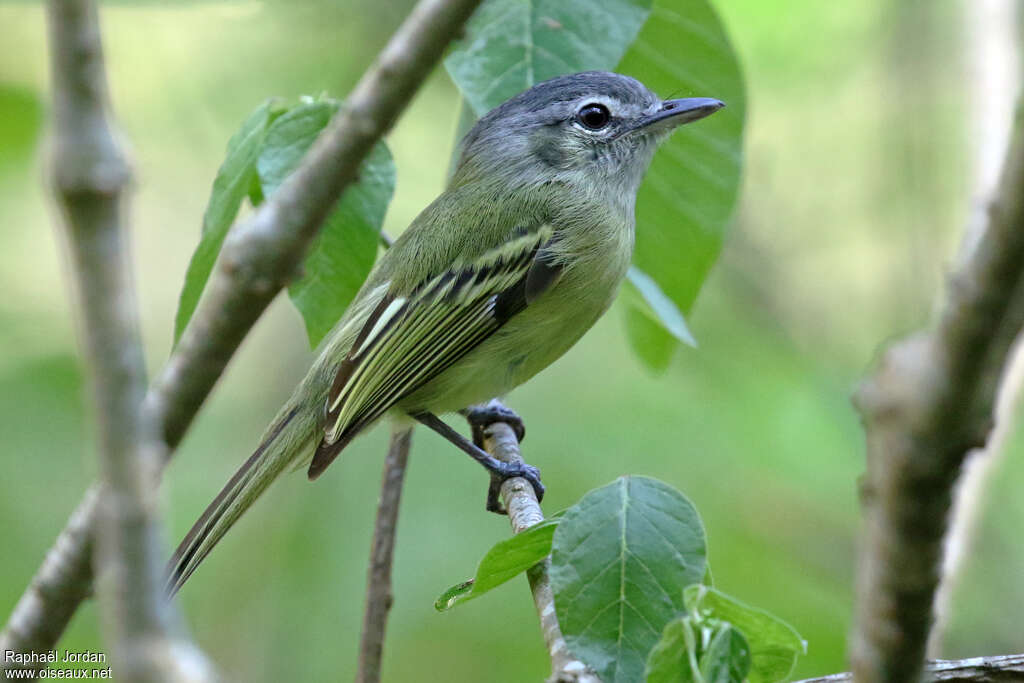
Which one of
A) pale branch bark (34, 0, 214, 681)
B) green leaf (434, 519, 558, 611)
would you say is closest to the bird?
green leaf (434, 519, 558, 611)

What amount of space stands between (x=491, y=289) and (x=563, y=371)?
2.51m

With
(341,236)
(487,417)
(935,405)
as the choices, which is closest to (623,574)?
(935,405)

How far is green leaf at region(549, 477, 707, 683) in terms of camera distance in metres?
2.15

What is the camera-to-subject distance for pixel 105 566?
118cm

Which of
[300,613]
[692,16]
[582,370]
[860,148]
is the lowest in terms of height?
[300,613]

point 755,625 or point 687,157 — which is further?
point 687,157

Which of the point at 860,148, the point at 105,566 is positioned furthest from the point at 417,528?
the point at 105,566

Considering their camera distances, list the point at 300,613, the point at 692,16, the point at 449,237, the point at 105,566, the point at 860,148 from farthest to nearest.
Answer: the point at 860,148
the point at 300,613
the point at 449,237
the point at 692,16
the point at 105,566

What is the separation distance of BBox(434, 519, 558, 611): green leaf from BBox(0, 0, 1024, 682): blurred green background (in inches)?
112

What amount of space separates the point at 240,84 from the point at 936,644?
511cm

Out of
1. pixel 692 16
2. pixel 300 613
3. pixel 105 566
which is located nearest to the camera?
pixel 105 566

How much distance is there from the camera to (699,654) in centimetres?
192

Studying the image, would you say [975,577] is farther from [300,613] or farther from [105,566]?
[105,566]

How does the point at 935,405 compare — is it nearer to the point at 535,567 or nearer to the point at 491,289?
the point at 535,567
